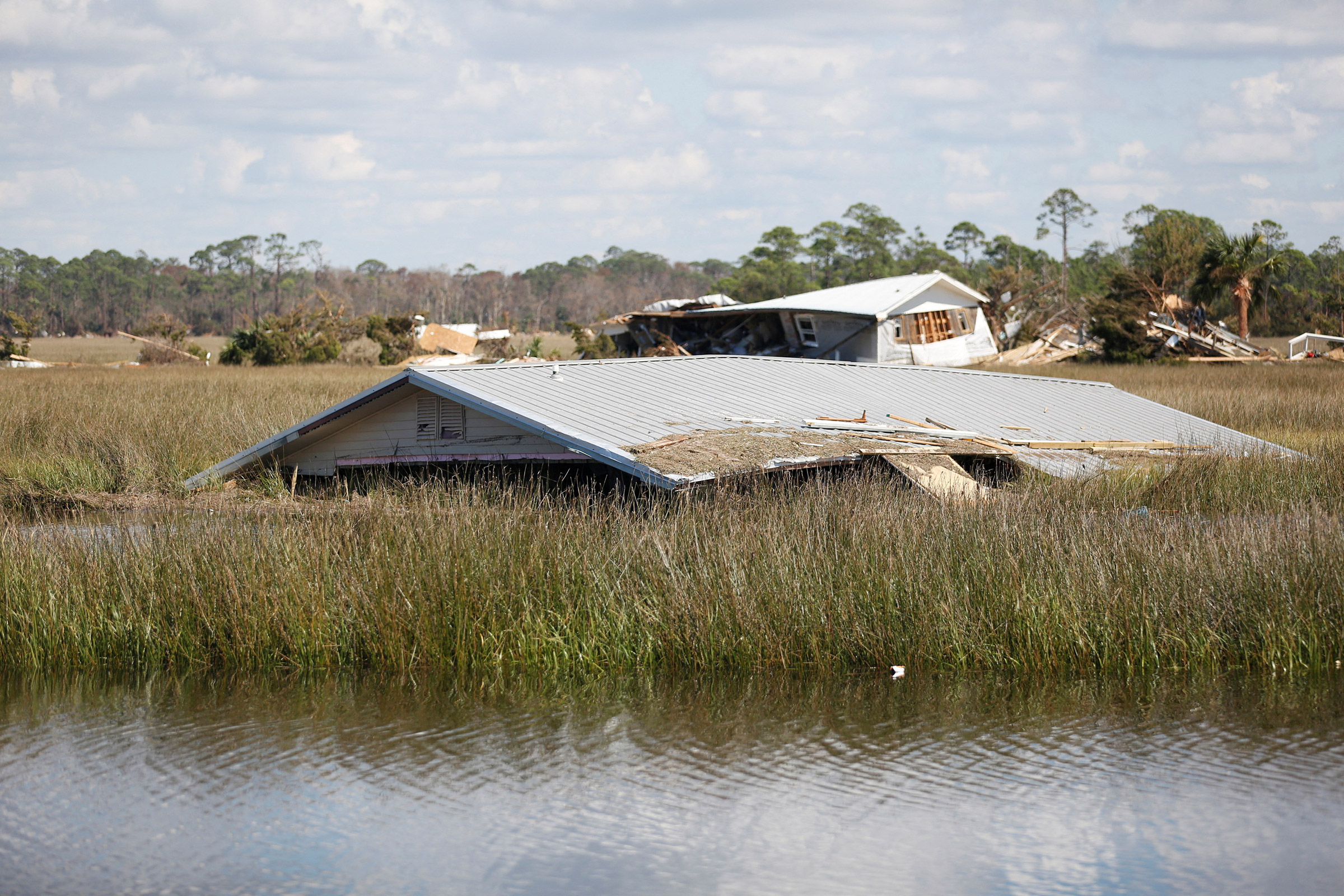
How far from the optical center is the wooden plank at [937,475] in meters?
11.3

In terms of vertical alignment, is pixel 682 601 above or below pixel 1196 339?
below

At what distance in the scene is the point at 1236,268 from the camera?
4453cm

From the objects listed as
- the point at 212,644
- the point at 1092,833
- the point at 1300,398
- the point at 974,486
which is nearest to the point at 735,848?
the point at 1092,833

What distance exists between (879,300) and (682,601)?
1225 inches

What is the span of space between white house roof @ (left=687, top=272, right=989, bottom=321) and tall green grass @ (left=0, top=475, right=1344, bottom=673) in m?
28.0

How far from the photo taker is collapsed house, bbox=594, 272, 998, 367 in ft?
122

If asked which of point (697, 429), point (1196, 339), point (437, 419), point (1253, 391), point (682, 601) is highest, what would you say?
point (1196, 339)

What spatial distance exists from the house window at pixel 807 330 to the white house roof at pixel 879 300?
442 mm

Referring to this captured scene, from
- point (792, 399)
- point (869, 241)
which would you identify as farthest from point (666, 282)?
point (792, 399)

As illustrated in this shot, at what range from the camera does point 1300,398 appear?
24578 millimetres

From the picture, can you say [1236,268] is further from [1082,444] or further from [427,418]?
[427,418]

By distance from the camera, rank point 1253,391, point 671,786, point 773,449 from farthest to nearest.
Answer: point 1253,391, point 773,449, point 671,786

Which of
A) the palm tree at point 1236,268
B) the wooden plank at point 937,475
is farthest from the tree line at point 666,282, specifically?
the wooden plank at point 937,475

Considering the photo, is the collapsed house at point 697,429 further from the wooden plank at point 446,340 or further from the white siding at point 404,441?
the wooden plank at point 446,340
